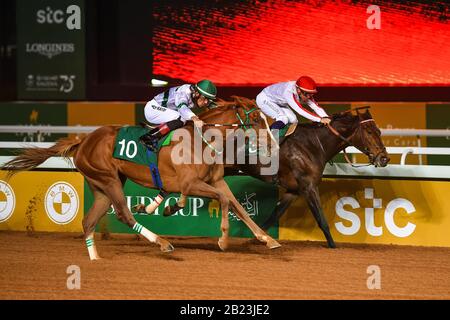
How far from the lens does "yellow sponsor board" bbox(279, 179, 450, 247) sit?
9.23 metres

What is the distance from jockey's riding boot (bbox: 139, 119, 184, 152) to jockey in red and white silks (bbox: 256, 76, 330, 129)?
1.09m

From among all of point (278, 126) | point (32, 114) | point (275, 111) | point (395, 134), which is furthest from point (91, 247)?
point (32, 114)

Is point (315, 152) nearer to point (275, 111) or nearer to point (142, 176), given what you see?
point (275, 111)

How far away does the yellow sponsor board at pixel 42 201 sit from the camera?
10.1 m

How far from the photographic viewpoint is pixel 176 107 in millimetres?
8859

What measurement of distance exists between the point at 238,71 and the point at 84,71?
2421 mm

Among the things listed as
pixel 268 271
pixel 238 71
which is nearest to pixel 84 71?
pixel 238 71

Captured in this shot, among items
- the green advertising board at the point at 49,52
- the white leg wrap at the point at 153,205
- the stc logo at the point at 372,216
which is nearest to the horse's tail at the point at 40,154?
the white leg wrap at the point at 153,205

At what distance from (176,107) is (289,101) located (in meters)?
1.16

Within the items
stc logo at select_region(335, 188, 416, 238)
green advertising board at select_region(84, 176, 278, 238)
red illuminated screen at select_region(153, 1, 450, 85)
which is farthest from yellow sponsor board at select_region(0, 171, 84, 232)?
red illuminated screen at select_region(153, 1, 450, 85)

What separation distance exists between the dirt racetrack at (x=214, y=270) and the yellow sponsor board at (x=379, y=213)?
188mm

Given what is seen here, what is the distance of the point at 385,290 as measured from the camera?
7.03 metres

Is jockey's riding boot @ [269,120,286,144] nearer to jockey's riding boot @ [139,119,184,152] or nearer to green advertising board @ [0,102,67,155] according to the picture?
jockey's riding boot @ [139,119,184,152]
